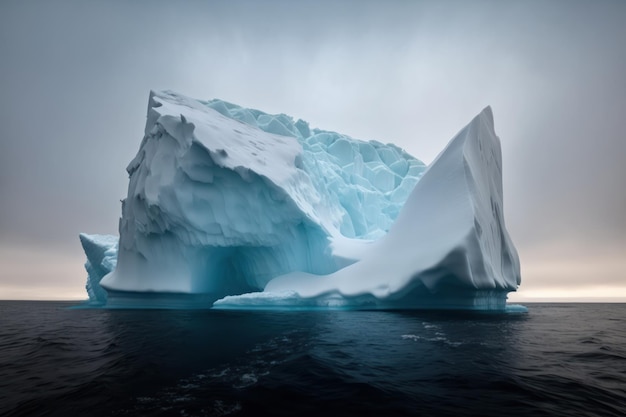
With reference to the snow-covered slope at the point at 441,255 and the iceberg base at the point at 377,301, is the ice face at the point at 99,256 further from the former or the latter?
the snow-covered slope at the point at 441,255

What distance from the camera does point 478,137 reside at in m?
13.0

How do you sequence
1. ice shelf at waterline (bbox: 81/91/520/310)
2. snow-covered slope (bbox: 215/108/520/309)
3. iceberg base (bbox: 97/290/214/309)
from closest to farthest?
snow-covered slope (bbox: 215/108/520/309)
ice shelf at waterline (bbox: 81/91/520/310)
iceberg base (bbox: 97/290/214/309)

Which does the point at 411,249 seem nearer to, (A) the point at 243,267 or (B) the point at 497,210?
(B) the point at 497,210

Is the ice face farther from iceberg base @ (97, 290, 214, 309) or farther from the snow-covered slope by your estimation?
the snow-covered slope

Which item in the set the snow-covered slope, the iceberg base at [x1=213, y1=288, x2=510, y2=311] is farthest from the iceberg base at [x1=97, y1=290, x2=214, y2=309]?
the snow-covered slope

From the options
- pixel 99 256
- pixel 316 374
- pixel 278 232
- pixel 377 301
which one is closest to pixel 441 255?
pixel 377 301

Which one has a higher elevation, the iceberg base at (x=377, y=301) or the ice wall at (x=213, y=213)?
the ice wall at (x=213, y=213)

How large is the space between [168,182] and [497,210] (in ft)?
47.4

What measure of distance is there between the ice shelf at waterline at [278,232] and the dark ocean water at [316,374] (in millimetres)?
3631

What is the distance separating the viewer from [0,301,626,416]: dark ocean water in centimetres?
353

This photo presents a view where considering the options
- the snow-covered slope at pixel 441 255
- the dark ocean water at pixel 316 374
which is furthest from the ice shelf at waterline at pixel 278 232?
the dark ocean water at pixel 316 374

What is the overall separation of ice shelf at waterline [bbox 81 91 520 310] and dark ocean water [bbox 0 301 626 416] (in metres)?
3.63

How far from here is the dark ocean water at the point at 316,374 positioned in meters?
3.53

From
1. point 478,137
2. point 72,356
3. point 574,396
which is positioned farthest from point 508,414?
point 478,137
